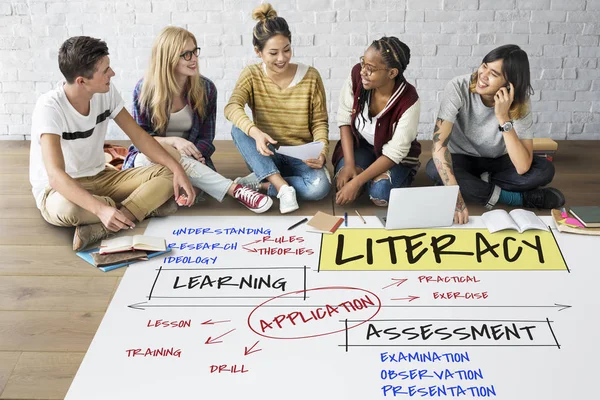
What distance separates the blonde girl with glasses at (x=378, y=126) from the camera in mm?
2607

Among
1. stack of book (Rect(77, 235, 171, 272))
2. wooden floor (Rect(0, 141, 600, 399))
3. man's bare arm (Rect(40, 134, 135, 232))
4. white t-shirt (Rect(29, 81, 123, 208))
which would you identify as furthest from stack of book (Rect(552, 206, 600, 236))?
white t-shirt (Rect(29, 81, 123, 208))

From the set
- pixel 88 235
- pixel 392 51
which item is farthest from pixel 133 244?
pixel 392 51

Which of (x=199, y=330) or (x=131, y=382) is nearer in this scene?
(x=131, y=382)

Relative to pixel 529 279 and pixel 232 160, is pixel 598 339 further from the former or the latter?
pixel 232 160

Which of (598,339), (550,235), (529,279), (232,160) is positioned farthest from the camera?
(232,160)

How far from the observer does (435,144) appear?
8.86 feet

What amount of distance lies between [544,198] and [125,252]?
167 cm

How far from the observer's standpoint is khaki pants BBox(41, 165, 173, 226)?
8.20 feet

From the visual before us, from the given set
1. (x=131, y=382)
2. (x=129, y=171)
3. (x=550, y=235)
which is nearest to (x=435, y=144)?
(x=550, y=235)

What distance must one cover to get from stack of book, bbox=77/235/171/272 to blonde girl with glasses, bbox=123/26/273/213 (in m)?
0.49

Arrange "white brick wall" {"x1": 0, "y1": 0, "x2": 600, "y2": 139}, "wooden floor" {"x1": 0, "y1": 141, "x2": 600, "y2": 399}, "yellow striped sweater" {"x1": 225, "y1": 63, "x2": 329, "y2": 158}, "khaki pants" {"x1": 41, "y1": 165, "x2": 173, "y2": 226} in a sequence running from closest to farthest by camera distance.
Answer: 1. "wooden floor" {"x1": 0, "y1": 141, "x2": 600, "y2": 399}
2. "khaki pants" {"x1": 41, "y1": 165, "x2": 173, "y2": 226}
3. "yellow striped sweater" {"x1": 225, "y1": 63, "x2": 329, "y2": 158}
4. "white brick wall" {"x1": 0, "y1": 0, "x2": 600, "y2": 139}

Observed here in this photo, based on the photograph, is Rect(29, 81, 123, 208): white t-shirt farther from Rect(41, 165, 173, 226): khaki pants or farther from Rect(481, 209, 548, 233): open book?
Rect(481, 209, 548, 233): open book

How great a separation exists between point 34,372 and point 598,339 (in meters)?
1.56

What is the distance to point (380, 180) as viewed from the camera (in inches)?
109
